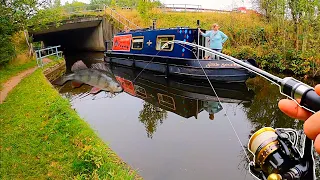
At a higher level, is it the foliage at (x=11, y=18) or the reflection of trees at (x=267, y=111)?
the foliage at (x=11, y=18)

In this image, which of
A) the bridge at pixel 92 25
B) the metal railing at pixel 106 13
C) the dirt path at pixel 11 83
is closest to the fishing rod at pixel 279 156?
the dirt path at pixel 11 83

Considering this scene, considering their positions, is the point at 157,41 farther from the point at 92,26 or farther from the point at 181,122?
the point at 92,26

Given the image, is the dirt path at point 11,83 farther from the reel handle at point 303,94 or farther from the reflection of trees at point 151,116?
the reel handle at point 303,94

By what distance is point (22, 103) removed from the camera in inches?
299

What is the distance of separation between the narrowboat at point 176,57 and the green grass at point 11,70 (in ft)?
16.7

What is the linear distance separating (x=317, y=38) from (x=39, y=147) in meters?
11.9

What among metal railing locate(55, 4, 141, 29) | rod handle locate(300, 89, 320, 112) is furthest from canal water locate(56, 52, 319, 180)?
metal railing locate(55, 4, 141, 29)

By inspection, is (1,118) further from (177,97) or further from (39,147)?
(177,97)

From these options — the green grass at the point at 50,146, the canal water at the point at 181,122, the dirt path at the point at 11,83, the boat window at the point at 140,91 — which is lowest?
the canal water at the point at 181,122

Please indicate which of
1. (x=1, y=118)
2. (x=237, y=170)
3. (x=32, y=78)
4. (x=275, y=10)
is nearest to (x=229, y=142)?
(x=237, y=170)

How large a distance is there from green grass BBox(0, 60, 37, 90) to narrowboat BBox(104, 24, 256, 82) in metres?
5.10

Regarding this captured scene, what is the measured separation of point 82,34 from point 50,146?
23.5m

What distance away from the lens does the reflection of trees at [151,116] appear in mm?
7067

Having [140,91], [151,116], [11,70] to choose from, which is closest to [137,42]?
[140,91]
